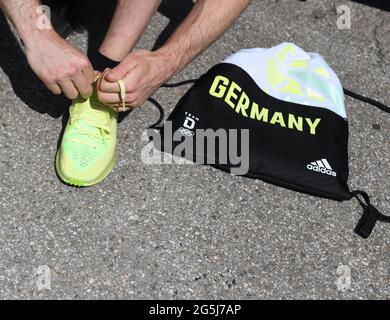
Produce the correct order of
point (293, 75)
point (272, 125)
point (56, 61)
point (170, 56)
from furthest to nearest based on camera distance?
1. point (293, 75)
2. point (272, 125)
3. point (170, 56)
4. point (56, 61)

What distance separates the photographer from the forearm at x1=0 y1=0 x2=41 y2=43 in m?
1.68

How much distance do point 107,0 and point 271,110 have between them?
87 centimetres

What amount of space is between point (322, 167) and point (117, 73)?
770 mm

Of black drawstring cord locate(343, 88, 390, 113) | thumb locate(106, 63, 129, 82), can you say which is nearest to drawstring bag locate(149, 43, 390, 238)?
black drawstring cord locate(343, 88, 390, 113)

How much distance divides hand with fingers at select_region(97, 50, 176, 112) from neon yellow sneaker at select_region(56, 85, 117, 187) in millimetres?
124

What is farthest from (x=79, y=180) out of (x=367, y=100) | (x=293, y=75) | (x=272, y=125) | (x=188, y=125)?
(x=367, y=100)

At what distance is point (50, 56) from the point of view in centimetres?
164

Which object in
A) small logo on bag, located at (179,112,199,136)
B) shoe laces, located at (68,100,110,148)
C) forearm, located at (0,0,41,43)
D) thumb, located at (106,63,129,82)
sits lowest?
small logo on bag, located at (179,112,199,136)

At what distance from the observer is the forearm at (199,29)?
1802 mm

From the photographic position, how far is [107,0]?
2396mm

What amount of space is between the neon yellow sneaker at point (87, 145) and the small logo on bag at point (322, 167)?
0.66 metres

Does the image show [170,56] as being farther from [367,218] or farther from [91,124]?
[367,218]

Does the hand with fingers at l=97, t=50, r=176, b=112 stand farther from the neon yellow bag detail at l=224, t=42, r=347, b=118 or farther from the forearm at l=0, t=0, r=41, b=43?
the neon yellow bag detail at l=224, t=42, r=347, b=118

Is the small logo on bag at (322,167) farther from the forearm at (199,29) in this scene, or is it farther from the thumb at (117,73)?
the thumb at (117,73)
